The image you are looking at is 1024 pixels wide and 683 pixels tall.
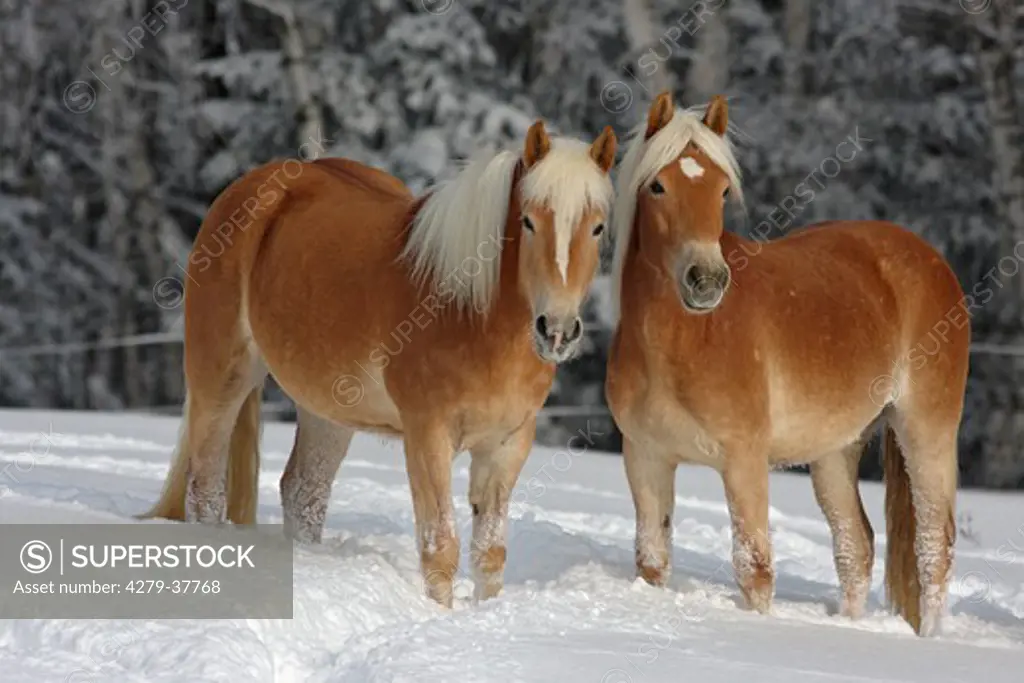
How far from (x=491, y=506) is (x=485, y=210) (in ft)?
3.56

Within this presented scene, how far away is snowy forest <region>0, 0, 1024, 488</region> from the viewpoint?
15336 millimetres

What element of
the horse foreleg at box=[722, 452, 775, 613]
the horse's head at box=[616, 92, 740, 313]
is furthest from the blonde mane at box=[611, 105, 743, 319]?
the horse foreleg at box=[722, 452, 775, 613]

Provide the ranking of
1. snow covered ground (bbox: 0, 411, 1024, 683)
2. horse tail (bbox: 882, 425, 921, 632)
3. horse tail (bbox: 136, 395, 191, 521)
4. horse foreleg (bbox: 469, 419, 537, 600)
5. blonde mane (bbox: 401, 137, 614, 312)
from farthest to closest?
horse tail (bbox: 136, 395, 191, 521) → horse tail (bbox: 882, 425, 921, 632) → horse foreleg (bbox: 469, 419, 537, 600) → blonde mane (bbox: 401, 137, 614, 312) → snow covered ground (bbox: 0, 411, 1024, 683)

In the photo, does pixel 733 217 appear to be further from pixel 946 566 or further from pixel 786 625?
pixel 786 625

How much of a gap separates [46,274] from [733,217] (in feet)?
34.0

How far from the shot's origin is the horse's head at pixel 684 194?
5.00 m

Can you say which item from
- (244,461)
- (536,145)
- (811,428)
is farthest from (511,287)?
(244,461)

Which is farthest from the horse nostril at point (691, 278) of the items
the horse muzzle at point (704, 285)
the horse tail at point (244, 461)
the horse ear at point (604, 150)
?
the horse tail at point (244, 461)

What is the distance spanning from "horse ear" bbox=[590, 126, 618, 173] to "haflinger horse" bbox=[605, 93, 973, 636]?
0.23 metres

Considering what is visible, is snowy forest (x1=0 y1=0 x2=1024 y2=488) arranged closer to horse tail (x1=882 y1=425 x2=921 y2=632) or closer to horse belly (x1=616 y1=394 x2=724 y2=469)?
horse tail (x1=882 y1=425 x2=921 y2=632)

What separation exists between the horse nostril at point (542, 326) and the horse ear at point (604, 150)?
0.62 metres

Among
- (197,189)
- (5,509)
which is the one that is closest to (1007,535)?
(5,509)

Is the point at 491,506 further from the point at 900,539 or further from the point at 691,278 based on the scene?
the point at 900,539

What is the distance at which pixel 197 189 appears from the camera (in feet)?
69.4
